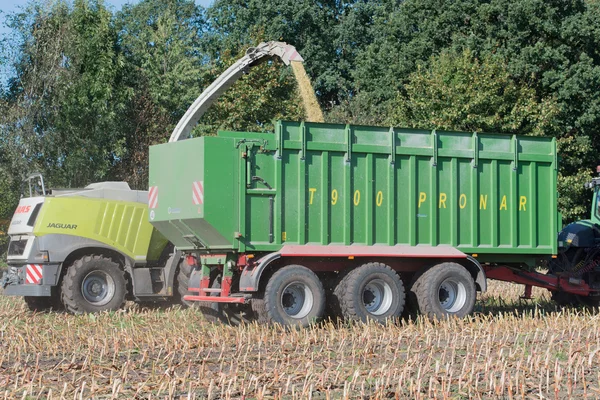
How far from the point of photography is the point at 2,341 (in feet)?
40.5

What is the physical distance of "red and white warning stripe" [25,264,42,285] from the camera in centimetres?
1619

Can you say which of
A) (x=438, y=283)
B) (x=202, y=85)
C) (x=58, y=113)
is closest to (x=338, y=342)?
(x=438, y=283)

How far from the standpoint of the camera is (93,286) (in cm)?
1655

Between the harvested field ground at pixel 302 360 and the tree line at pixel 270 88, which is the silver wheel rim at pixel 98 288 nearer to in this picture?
the harvested field ground at pixel 302 360

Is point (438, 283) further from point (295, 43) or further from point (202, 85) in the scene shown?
point (295, 43)

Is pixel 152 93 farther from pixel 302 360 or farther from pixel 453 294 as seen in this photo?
pixel 302 360

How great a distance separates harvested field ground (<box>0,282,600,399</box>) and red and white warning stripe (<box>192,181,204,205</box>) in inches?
71.8

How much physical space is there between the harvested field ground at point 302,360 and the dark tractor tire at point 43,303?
2.28 m

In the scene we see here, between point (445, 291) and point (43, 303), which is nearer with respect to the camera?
point (445, 291)

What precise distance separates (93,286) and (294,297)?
477cm

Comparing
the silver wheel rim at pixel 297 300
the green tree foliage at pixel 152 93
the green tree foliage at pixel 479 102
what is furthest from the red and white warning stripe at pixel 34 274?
the green tree foliage at pixel 152 93

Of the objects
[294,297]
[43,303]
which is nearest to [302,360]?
[294,297]

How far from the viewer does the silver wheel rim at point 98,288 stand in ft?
54.0

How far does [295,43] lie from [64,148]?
54.5ft
